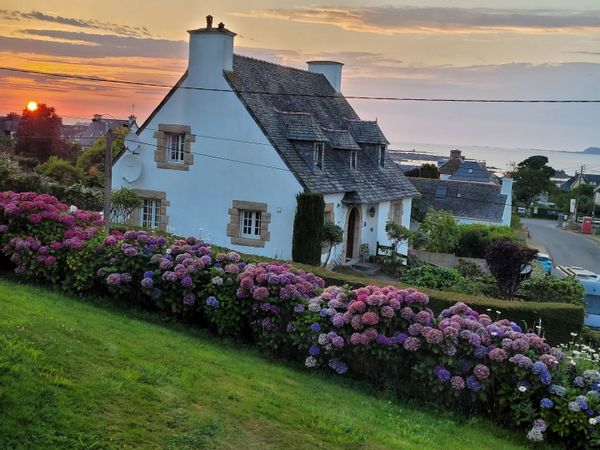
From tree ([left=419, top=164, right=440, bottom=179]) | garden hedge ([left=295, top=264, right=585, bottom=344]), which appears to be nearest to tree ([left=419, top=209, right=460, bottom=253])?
garden hedge ([left=295, top=264, right=585, bottom=344])

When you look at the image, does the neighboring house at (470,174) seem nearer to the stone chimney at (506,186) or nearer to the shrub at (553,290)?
the stone chimney at (506,186)

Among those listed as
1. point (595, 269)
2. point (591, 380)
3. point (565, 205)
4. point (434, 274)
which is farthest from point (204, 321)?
point (565, 205)

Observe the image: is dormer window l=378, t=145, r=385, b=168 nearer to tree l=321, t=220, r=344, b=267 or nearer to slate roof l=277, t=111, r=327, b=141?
slate roof l=277, t=111, r=327, b=141

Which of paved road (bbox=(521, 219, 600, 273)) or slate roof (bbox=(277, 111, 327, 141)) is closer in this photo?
slate roof (bbox=(277, 111, 327, 141))

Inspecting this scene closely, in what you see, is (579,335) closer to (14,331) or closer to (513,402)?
(513,402)

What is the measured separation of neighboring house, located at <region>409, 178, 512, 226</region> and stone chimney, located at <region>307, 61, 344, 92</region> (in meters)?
15.1

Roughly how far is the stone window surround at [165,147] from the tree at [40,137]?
1598 inches

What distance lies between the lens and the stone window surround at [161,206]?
24734mm

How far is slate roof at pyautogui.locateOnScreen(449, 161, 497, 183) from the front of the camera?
210 ft

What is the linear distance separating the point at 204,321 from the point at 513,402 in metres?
5.17

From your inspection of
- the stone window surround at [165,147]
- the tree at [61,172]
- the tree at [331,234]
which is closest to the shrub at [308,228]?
the tree at [331,234]

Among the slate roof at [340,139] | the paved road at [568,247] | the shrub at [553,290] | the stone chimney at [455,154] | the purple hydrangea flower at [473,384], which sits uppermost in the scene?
the stone chimney at [455,154]

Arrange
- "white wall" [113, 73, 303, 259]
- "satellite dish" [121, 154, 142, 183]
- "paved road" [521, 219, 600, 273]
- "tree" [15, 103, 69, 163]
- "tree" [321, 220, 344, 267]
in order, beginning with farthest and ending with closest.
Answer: "tree" [15, 103, 69, 163] → "paved road" [521, 219, 600, 273] → "satellite dish" [121, 154, 142, 183] → "white wall" [113, 73, 303, 259] → "tree" [321, 220, 344, 267]

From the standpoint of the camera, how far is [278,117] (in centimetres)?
2398
